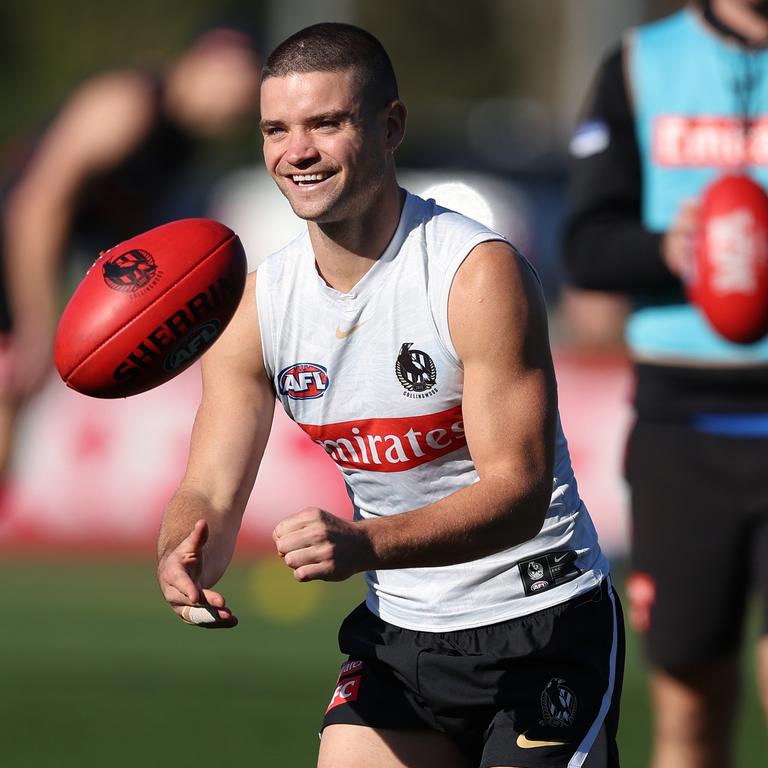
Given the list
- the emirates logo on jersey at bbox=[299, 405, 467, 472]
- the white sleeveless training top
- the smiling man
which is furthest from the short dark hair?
the emirates logo on jersey at bbox=[299, 405, 467, 472]

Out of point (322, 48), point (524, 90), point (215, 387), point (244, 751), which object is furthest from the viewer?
point (524, 90)

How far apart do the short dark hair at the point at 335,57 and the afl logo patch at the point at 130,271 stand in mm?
472

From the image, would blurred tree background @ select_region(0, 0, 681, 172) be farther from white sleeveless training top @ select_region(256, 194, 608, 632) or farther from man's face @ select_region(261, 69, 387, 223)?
man's face @ select_region(261, 69, 387, 223)

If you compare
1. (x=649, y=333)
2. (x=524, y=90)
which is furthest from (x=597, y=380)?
(x=524, y=90)

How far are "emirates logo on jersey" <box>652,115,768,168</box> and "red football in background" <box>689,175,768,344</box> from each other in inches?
5.4

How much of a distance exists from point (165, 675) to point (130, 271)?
4.15 meters

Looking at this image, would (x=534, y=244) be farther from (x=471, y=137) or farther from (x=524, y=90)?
(x=524, y=90)

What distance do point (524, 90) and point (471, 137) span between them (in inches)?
642

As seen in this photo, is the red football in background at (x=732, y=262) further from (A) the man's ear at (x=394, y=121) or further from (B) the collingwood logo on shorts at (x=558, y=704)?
(B) the collingwood logo on shorts at (x=558, y=704)

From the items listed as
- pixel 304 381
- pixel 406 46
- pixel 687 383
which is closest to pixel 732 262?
pixel 687 383

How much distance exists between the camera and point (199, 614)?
3523 mm

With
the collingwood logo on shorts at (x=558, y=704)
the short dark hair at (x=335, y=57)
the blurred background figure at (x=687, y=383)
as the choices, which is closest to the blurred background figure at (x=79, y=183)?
the blurred background figure at (x=687, y=383)

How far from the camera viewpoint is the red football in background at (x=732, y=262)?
4750 millimetres

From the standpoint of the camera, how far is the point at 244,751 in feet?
21.1
